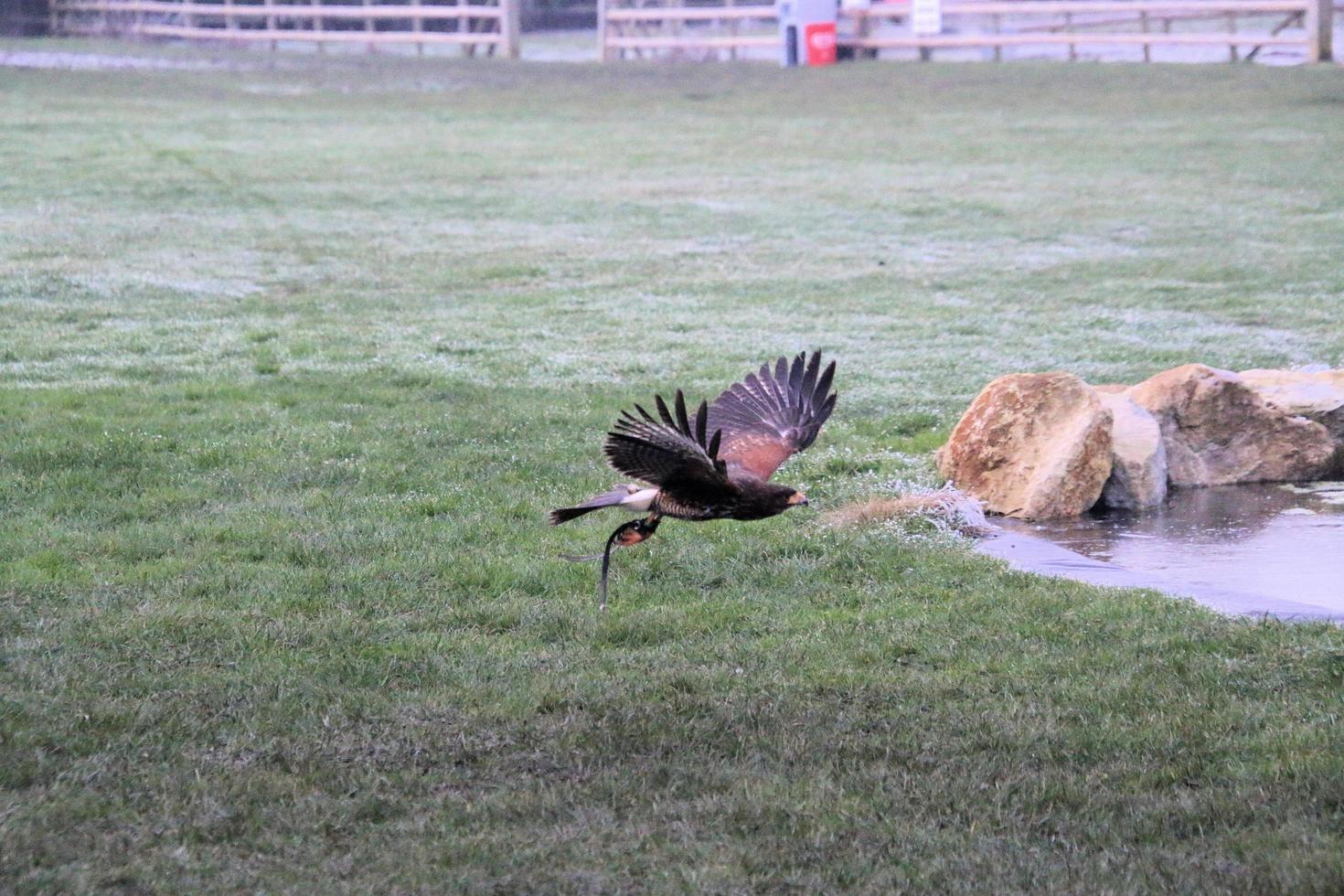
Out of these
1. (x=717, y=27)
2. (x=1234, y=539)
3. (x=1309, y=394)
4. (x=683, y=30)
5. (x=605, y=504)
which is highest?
(x=717, y=27)

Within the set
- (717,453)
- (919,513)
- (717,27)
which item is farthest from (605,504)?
(717,27)

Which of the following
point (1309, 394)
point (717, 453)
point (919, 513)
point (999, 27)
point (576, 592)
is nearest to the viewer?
point (717, 453)

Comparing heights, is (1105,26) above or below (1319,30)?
above

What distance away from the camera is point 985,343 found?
11227 mm

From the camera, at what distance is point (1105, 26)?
3197 centimetres

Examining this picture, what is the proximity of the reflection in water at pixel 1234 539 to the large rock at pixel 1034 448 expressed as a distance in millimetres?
142

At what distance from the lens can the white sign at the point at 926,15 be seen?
2880cm

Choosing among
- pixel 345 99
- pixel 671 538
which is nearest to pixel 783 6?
pixel 345 99

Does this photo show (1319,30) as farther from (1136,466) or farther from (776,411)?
(776,411)

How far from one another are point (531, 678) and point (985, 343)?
6897 mm

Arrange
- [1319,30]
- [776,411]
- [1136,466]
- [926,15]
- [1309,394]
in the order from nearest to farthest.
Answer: [776,411]
[1136,466]
[1309,394]
[1319,30]
[926,15]

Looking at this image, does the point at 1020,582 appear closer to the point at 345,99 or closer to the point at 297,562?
the point at 297,562

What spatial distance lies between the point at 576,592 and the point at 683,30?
3010 centimetres

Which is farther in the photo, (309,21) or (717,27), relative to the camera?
(309,21)
